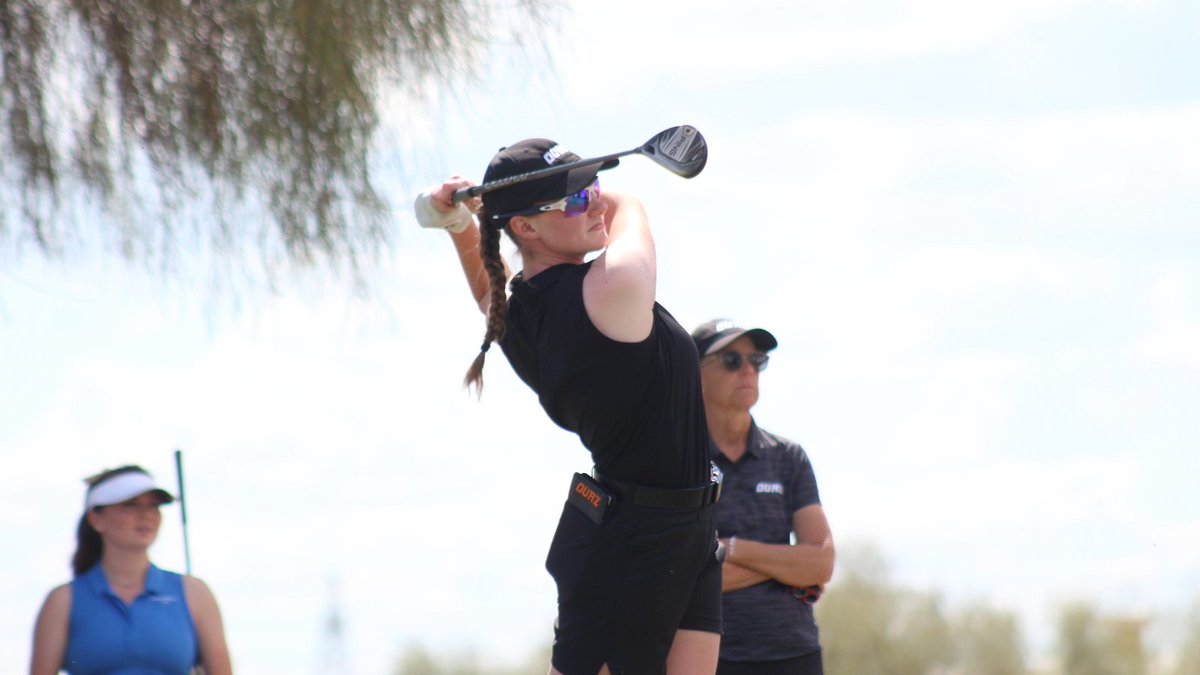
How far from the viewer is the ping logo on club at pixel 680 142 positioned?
3.33 meters

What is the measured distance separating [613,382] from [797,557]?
1.74m

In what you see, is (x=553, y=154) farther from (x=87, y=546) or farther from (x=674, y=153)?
(x=87, y=546)

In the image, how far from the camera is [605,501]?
10.9 feet

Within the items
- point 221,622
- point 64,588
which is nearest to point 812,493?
point 221,622

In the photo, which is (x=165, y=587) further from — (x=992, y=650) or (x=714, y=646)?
(x=992, y=650)

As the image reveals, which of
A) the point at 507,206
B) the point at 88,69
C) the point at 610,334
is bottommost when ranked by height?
the point at 610,334

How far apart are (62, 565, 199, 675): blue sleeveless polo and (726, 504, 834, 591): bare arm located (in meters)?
1.71

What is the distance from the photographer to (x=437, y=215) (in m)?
3.62

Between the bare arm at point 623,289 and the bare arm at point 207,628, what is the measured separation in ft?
7.70

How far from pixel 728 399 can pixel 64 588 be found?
2.13 meters

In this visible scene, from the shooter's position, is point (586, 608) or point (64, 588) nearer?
point (586, 608)

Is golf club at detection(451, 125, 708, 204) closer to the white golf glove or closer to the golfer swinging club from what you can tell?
the golfer swinging club

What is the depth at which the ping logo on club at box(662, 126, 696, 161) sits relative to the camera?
131 inches

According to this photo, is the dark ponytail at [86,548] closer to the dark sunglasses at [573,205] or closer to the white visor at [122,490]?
the white visor at [122,490]
